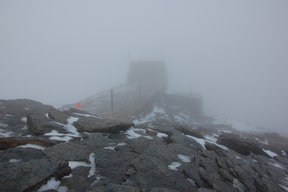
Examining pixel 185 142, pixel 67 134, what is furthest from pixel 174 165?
pixel 67 134

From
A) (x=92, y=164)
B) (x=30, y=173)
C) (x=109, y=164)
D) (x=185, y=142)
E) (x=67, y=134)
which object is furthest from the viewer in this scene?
(x=185, y=142)

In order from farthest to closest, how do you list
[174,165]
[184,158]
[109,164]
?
1. [184,158]
2. [174,165]
3. [109,164]

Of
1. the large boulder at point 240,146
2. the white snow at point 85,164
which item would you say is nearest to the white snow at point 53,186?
the white snow at point 85,164

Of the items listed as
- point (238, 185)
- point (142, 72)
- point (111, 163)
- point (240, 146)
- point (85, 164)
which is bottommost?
point (240, 146)

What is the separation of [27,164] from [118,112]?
15.8 metres

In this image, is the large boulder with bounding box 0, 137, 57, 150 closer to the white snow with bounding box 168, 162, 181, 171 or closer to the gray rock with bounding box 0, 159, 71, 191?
the gray rock with bounding box 0, 159, 71, 191

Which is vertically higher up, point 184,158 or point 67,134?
point 67,134

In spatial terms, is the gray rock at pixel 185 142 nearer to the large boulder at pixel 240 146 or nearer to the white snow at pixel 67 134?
the large boulder at pixel 240 146

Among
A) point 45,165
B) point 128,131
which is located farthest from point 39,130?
point 128,131

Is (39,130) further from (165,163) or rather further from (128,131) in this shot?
(165,163)

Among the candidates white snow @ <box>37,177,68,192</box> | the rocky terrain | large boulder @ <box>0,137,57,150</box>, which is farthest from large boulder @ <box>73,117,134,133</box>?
white snow @ <box>37,177,68,192</box>

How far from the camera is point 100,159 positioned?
5254 mm

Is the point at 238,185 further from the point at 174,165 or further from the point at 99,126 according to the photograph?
the point at 99,126

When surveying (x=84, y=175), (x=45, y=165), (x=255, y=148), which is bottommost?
(x=255, y=148)
